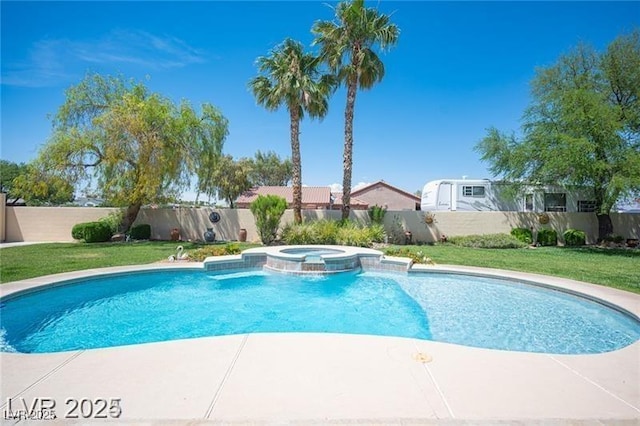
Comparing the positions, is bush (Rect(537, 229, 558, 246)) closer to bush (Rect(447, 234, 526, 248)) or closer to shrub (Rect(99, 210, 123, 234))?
bush (Rect(447, 234, 526, 248))

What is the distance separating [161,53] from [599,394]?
55.5ft

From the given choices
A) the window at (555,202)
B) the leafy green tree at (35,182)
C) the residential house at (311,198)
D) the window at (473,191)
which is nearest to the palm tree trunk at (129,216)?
the leafy green tree at (35,182)

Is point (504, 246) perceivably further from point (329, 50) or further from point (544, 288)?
point (329, 50)

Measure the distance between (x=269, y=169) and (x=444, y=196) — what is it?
96.3 feet

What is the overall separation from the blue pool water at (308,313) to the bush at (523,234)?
1054 cm

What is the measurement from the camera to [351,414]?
2.51 metres

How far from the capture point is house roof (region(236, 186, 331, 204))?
33772mm

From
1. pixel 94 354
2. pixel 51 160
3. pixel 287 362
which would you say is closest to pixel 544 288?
pixel 287 362

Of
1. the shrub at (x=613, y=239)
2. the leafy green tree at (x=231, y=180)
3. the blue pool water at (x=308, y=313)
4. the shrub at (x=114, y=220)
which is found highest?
the leafy green tree at (x=231, y=180)

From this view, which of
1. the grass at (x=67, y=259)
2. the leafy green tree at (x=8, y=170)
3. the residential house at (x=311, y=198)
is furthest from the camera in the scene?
the leafy green tree at (x=8, y=170)

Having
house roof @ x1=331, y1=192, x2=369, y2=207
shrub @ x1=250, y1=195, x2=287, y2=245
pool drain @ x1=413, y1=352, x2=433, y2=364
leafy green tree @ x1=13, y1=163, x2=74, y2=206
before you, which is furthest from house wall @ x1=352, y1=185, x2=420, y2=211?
pool drain @ x1=413, y1=352, x2=433, y2=364

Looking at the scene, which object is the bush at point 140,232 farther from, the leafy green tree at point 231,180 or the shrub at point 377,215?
the leafy green tree at point 231,180

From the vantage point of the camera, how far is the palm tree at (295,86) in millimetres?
16031

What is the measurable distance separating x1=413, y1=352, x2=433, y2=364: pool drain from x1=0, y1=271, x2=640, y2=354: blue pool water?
5.80ft
